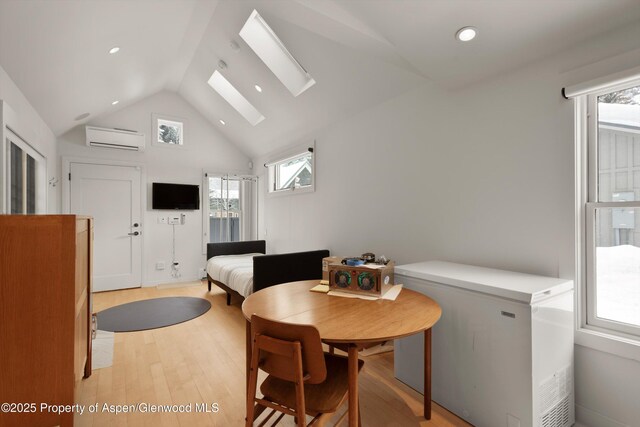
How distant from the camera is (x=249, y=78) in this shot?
373 centimetres

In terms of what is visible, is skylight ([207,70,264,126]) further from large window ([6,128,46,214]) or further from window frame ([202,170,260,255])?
large window ([6,128,46,214])

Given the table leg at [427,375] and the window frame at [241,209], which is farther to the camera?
the window frame at [241,209]

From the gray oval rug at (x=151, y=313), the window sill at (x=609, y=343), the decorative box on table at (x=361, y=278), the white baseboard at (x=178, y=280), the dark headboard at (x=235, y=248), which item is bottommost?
the gray oval rug at (x=151, y=313)

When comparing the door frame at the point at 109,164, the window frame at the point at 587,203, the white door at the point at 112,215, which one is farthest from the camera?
the white door at the point at 112,215

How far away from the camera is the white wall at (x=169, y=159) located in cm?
480

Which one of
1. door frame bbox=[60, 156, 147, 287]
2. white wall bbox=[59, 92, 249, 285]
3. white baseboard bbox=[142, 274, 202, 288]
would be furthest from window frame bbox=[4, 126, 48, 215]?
white baseboard bbox=[142, 274, 202, 288]

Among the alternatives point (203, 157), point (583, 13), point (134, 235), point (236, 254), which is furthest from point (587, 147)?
point (134, 235)

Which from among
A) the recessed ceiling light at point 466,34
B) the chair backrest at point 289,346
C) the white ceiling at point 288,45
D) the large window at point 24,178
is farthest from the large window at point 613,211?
the large window at point 24,178

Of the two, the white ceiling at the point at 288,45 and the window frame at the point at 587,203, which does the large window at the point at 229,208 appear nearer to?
the white ceiling at the point at 288,45

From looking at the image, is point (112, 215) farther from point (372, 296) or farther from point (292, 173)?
point (372, 296)

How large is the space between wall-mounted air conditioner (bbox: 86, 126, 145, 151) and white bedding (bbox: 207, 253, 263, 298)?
7.52 feet

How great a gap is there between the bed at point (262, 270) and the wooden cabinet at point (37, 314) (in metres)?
1.74

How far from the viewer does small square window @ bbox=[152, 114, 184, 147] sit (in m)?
5.05

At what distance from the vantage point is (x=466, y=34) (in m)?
1.76
